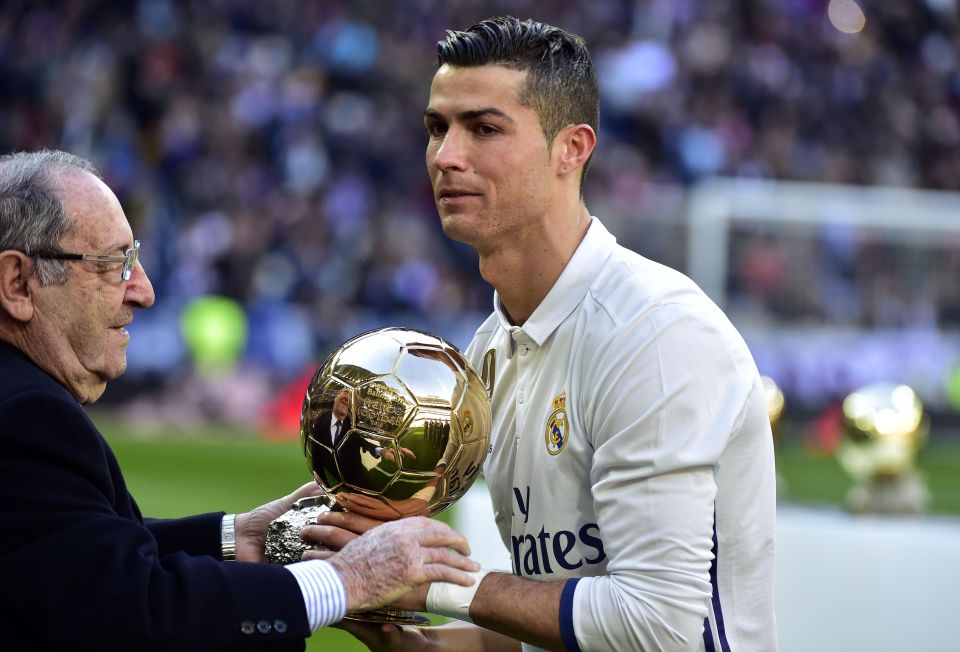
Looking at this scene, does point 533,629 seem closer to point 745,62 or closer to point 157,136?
point 157,136

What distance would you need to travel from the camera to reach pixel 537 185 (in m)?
3.03

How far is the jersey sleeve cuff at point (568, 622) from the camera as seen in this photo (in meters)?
2.63

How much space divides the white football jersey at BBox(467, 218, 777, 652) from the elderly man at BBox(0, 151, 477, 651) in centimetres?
31

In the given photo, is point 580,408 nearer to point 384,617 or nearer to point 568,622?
point 568,622

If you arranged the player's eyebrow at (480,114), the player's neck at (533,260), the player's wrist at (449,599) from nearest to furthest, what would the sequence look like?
the player's wrist at (449,599), the player's eyebrow at (480,114), the player's neck at (533,260)

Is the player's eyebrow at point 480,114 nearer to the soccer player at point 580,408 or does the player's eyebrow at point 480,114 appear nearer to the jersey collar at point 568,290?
the soccer player at point 580,408

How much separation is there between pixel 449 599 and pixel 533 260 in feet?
2.85

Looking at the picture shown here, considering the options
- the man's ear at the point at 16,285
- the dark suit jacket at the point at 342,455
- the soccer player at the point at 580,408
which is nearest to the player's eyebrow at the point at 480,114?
the soccer player at the point at 580,408

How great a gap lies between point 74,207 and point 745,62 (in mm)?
18918

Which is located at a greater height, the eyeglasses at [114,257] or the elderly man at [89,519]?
the eyeglasses at [114,257]

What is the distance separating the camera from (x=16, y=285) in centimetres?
259

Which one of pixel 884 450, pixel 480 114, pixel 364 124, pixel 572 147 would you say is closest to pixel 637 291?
pixel 572 147

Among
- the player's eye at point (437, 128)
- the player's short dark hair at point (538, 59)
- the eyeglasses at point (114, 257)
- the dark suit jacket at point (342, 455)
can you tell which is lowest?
the dark suit jacket at point (342, 455)

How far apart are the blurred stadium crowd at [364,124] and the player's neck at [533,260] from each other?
1169 cm
